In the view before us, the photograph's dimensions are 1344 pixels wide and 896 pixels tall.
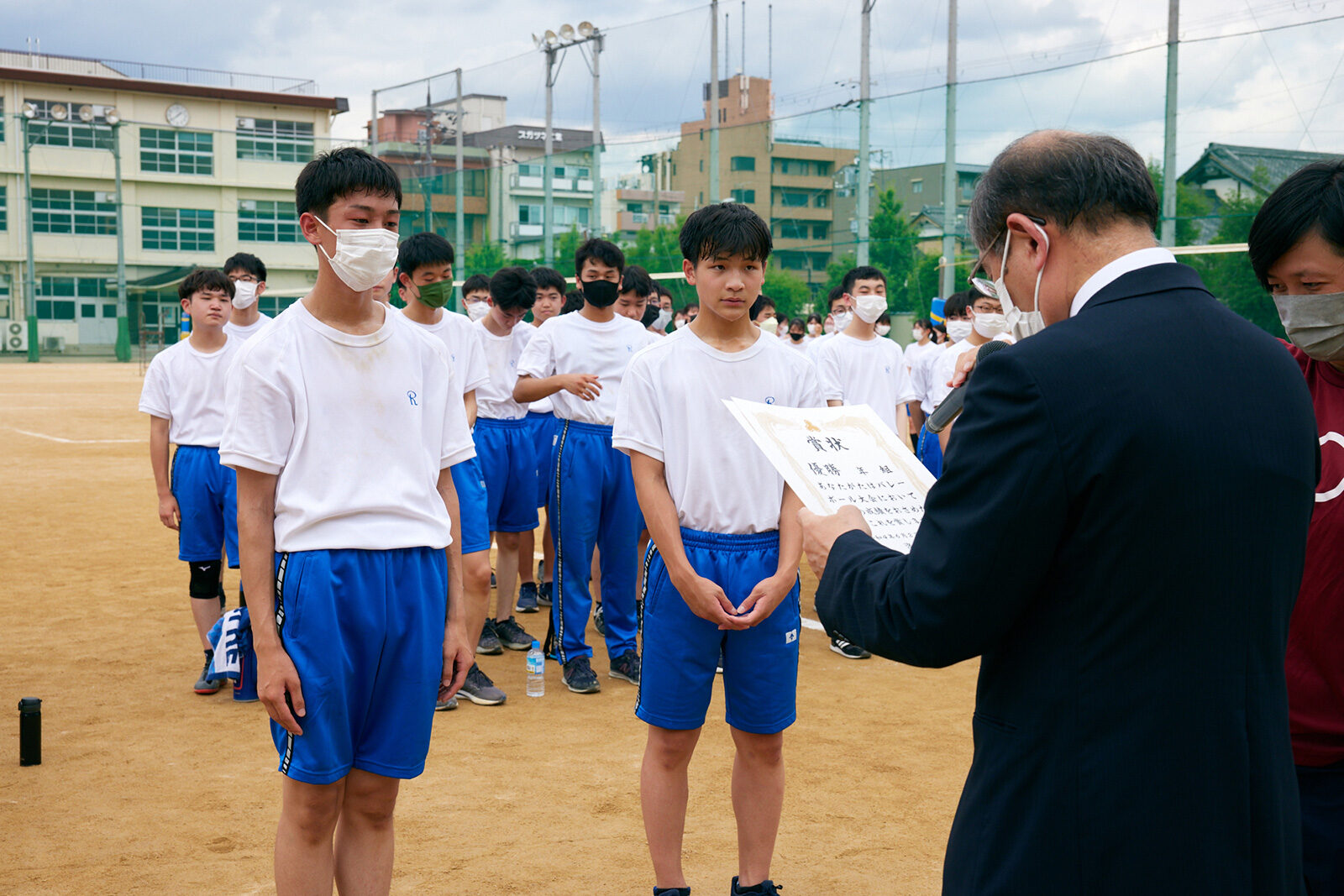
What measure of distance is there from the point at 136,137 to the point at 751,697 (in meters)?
52.8

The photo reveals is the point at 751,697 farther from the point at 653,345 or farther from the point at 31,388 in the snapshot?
the point at 31,388

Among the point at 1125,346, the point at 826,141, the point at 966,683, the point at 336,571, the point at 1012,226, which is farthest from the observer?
the point at 826,141

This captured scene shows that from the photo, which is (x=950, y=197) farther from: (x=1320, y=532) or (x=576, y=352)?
(x=1320, y=532)

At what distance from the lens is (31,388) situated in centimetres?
2792

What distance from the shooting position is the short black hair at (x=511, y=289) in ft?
23.0

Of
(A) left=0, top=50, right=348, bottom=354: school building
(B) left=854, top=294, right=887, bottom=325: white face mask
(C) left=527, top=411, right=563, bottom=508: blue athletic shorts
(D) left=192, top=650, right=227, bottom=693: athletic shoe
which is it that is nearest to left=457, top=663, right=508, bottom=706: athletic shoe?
(D) left=192, top=650, right=227, bottom=693: athletic shoe

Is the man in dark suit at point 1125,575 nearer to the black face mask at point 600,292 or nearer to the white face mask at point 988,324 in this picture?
the black face mask at point 600,292

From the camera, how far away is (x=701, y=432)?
3.46 m

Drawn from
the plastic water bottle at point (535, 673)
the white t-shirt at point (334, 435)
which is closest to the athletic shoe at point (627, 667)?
the plastic water bottle at point (535, 673)

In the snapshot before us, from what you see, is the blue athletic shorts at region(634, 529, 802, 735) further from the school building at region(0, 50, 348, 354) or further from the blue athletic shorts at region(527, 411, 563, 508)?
the school building at region(0, 50, 348, 354)

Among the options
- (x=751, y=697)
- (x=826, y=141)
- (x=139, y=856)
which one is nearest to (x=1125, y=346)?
(x=751, y=697)

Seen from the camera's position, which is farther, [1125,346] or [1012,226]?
[1012,226]

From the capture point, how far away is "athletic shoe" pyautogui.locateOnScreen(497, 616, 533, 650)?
6.76 metres

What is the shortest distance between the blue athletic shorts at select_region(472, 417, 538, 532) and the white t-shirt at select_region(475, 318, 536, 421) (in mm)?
49
